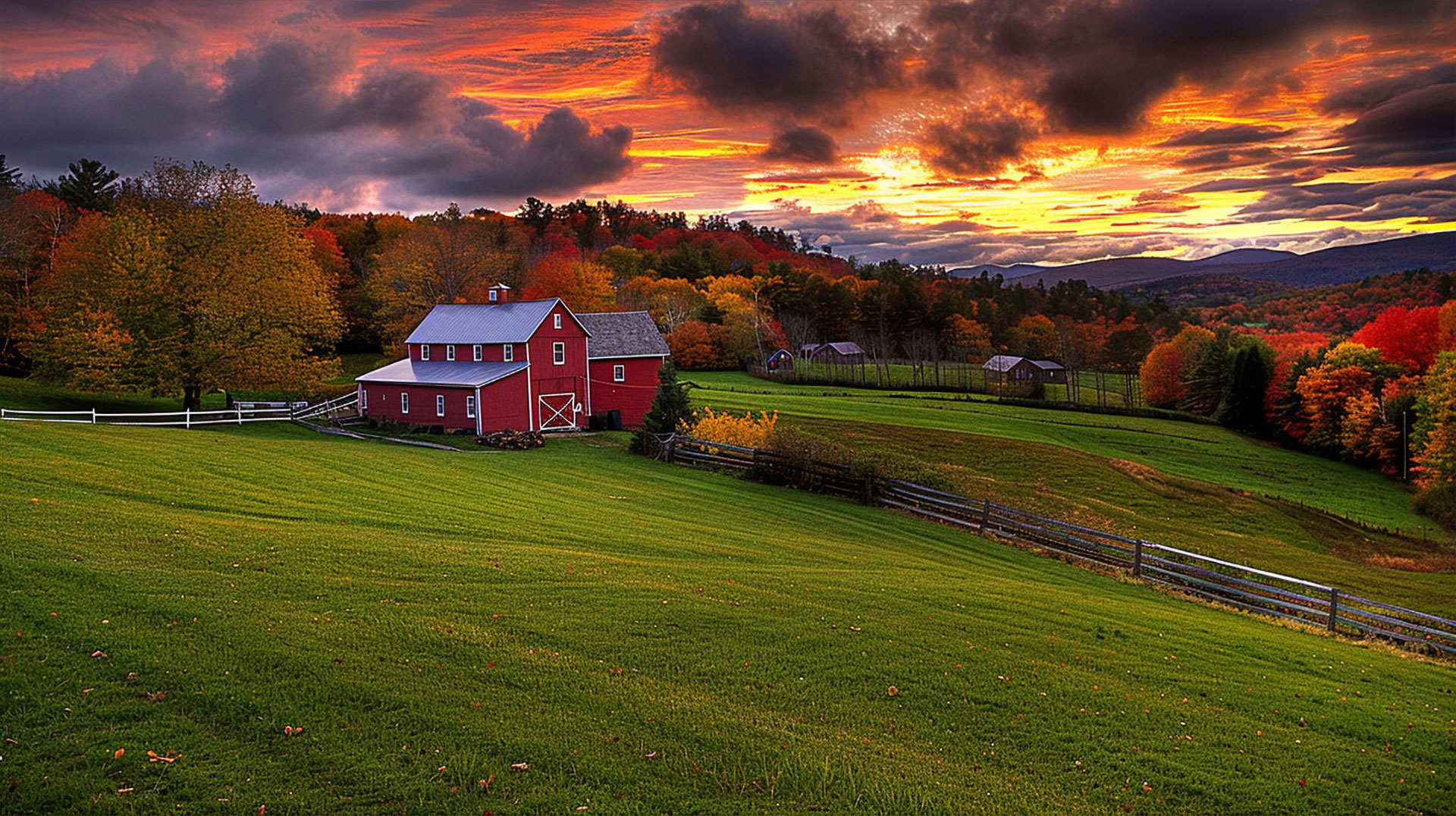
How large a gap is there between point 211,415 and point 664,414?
23667mm

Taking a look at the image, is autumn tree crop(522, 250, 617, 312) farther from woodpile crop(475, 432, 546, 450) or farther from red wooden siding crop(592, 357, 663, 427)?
woodpile crop(475, 432, 546, 450)

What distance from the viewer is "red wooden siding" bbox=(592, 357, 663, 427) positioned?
49906 millimetres

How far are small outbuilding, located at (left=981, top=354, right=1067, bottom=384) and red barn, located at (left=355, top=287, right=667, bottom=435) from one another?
2005 inches

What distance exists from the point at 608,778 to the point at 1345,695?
1188cm

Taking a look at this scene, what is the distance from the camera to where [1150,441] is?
54.4 metres

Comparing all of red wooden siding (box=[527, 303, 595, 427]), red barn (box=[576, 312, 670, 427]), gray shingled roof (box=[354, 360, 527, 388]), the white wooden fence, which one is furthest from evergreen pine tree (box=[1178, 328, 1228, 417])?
the white wooden fence

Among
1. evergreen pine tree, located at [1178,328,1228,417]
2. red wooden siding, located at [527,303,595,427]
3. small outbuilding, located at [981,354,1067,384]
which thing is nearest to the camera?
red wooden siding, located at [527,303,595,427]

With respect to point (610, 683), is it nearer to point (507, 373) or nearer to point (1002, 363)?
point (507, 373)

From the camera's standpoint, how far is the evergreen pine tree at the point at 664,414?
1532 inches

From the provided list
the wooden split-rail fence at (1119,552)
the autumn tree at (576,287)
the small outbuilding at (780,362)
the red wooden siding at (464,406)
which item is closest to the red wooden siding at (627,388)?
the red wooden siding at (464,406)

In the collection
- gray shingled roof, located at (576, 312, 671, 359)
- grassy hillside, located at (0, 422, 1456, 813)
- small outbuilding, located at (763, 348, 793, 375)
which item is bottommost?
grassy hillside, located at (0, 422, 1456, 813)

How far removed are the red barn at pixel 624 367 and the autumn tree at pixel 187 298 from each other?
51.7ft

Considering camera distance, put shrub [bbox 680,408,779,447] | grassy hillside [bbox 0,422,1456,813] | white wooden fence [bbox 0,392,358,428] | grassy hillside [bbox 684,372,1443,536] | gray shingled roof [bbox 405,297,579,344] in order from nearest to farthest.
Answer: grassy hillside [bbox 0,422,1456,813] → white wooden fence [bbox 0,392,358,428] → shrub [bbox 680,408,779,447] → grassy hillside [bbox 684,372,1443,536] → gray shingled roof [bbox 405,297,579,344]

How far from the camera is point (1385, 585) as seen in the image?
26750 millimetres
